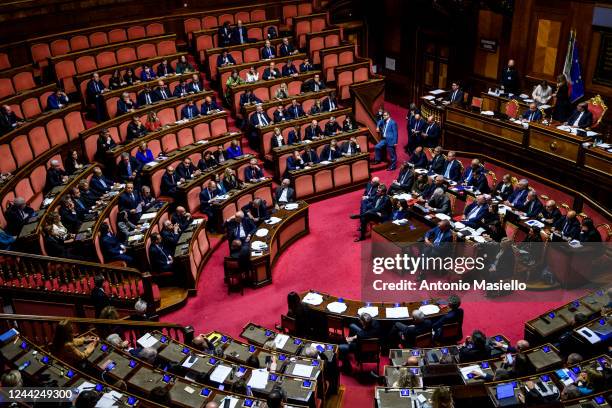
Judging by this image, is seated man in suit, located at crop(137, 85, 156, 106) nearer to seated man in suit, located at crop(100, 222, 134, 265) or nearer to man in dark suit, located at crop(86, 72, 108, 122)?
man in dark suit, located at crop(86, 72, 108, 122)

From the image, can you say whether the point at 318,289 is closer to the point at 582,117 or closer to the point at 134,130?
the point at 134,130

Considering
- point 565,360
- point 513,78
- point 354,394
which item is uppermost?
point 513,78

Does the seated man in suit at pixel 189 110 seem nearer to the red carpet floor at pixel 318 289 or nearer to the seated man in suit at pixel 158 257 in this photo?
the red carpet floor at pixel 318 289

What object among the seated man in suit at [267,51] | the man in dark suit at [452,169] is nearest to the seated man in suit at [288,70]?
the seated man in suit at [267,51]

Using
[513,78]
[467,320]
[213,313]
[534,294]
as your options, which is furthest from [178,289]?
[513,78]

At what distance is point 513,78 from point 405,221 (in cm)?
586

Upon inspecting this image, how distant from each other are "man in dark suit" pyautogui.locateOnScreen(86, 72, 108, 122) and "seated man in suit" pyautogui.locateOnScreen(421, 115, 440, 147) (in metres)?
7.49

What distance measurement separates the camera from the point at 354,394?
7871mm

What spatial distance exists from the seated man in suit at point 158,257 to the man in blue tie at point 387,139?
629 cm

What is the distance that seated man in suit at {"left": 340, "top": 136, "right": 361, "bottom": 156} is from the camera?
13555mm

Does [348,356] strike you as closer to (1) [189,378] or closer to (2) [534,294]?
(1) [189,378]

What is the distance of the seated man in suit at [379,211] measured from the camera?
37.6ft

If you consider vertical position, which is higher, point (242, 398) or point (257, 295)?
point (242, 398)

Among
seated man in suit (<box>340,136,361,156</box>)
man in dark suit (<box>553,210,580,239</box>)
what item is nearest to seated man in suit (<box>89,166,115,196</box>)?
seated man in suit (<box>340,136,361,156</box>)
